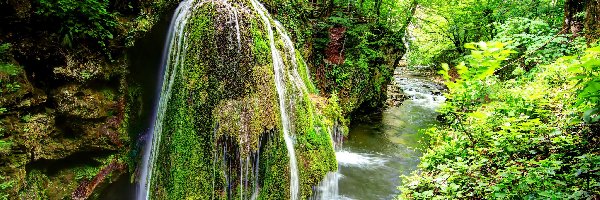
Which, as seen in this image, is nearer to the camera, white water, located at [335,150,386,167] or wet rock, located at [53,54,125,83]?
wet rock, located at [53,54,125,83]

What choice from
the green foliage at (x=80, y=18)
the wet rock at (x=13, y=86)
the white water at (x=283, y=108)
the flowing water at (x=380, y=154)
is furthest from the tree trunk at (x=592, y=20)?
the wet rock at (x=13, y=86)

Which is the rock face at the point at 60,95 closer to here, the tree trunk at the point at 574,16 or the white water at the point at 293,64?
the white water at the point at 293,64

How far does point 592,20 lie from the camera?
19.3ft

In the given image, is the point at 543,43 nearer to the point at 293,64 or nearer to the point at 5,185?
the point at 293,64

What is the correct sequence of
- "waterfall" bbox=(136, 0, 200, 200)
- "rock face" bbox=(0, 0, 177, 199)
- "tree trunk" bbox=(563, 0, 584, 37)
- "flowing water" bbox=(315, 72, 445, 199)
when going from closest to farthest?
"rock face" bbox=(0, 0, 177, 199) < "waterfall" bbox=(136, 0, 200, 200) < "tree trunk" bbox=(563, 0, 584, 37) < "flowing water" bbox=(315, 72, 445, 199)

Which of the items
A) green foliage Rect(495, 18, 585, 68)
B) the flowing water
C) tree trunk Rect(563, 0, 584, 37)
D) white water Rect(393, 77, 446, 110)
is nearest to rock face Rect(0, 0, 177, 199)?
the flowing water

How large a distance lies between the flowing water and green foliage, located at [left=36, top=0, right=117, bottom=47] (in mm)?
4767

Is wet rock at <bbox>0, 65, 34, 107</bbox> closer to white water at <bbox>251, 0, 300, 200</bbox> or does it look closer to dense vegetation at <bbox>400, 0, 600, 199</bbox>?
white water at <bbox>251, 0, 300, 200</bbox>

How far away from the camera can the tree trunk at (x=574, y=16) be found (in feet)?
21.2

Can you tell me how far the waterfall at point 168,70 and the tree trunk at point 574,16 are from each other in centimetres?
698

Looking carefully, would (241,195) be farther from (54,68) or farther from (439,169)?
(54,68)

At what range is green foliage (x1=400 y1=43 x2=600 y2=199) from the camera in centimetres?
295

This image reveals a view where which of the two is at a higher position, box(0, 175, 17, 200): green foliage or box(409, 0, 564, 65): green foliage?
box(409, 0, 564, 65): green foliage

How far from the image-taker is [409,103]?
53.1 feet
